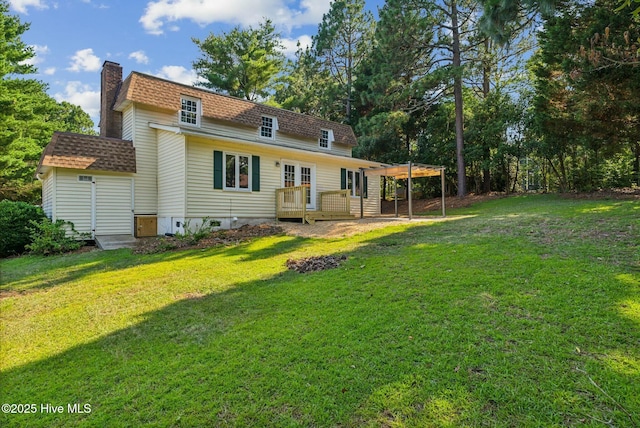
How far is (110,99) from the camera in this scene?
48.5 feet

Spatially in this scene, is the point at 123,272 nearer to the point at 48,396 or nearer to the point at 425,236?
the point at 48,396

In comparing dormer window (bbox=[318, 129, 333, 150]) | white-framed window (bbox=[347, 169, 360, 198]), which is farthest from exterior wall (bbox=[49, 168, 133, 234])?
dormer window (bbox=[318, 129, 333, 150])

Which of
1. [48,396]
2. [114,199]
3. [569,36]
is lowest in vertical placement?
[48,396]

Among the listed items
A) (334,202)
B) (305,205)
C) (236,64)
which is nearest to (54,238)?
(305,205)

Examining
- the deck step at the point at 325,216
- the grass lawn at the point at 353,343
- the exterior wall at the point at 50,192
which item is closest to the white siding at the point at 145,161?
the exterior wall at the point at 50,192

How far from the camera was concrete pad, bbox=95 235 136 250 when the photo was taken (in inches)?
431

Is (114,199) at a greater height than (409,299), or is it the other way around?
(114,199)

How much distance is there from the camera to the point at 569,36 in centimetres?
1105

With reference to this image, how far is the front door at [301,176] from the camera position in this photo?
14.3m

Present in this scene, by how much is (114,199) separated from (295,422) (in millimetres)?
12980

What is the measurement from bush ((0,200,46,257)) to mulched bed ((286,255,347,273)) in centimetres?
1043

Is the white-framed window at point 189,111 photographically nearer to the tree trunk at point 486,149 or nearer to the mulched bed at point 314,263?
the mulched bed at point 314,263

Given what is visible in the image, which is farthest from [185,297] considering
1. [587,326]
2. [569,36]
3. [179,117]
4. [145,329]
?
[569,36]

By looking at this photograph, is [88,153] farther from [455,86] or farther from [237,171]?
[455,86]
